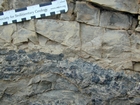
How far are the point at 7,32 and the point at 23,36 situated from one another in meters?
0.17

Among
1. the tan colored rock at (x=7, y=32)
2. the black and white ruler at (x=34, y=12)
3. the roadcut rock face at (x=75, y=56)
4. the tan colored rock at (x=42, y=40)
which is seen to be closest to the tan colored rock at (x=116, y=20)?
the roadcut rock face at (x=75, y=56)

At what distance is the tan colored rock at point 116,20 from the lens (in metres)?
2.22

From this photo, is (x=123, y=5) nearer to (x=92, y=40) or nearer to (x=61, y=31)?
(x=92, y=40)

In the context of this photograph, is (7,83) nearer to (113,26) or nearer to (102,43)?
(102,43)

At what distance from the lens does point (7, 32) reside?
238 centimetres

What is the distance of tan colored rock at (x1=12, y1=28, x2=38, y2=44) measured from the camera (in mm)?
2346

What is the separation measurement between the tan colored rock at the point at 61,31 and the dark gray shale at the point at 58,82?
16cm

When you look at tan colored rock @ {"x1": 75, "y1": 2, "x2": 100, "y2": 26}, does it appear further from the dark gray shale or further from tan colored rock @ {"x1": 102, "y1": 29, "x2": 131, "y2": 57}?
the dark gray shale

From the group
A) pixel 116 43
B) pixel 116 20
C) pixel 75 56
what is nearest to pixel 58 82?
pixel 75 56

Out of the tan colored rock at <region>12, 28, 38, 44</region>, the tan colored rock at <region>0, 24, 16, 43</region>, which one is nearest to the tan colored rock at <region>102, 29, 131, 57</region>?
the tan colored rock at <region>12, 28, 38, 44</region>

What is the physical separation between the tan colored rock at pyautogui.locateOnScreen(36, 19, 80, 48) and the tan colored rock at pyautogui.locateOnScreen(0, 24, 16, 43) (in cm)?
26

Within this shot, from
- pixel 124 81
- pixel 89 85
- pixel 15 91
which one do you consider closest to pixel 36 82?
pixel 15 91

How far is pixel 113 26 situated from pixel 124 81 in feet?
1.75

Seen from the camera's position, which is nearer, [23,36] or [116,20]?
[116,20]
